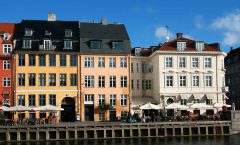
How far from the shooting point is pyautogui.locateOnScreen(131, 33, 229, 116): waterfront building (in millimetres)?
67562

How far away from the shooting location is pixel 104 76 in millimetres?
65938

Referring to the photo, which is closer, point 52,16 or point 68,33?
point 68,33

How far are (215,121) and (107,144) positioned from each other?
15855mm

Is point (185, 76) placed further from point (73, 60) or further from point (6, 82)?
point (6, 82)

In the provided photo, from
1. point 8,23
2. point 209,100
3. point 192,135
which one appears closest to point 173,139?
point 192,135

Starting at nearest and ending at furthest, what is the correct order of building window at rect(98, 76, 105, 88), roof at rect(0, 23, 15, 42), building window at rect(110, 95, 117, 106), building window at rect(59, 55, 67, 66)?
1. building window at rect(59, 55, 67, 66)
2. building window at rect(98, 76, 105, 88)
3. building window at rect(110, 95, 117, 106)
4. roof at rect(0, 23, 15, 42)

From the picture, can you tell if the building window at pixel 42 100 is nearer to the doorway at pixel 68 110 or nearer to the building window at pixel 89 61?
the doorway at pixel 68 110

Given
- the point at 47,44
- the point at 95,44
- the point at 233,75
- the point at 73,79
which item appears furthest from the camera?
the point at 233,75

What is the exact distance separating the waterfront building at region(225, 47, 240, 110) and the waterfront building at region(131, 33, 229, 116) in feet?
85.8

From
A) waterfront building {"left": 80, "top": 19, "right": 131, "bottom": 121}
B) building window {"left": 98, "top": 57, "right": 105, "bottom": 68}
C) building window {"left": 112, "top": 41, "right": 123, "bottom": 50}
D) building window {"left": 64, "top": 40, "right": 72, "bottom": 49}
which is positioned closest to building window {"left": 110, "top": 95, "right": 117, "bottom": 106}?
waterfront building {"left": 80, "top": 19, "right": 131, "bottom": 121}

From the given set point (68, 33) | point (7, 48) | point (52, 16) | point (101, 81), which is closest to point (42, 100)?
point (101, 81)

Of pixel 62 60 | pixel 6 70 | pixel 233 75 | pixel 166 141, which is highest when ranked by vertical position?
pixel 62 60

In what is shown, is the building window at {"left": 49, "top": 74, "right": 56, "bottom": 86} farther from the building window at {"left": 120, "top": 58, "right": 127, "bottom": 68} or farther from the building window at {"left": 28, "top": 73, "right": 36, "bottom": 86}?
the building window at {"left": 120, "top": 58, "right": 127, "bottom": 68}

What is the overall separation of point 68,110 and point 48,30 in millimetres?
12256
